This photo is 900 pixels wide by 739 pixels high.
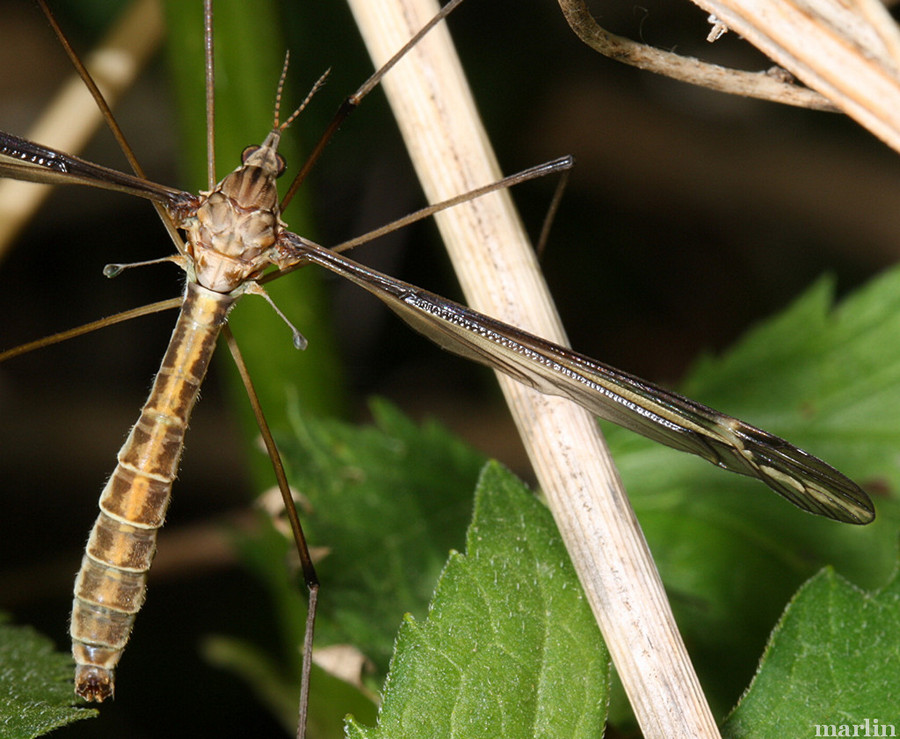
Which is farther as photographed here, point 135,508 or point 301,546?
point 301,546

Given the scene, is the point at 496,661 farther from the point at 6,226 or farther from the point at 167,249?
the point at 167,249

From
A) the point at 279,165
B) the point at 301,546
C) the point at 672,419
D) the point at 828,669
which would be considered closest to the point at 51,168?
the point at 279,165

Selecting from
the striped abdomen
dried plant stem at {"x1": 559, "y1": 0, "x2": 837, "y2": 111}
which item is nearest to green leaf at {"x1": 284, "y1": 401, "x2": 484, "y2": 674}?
the striped abdomen

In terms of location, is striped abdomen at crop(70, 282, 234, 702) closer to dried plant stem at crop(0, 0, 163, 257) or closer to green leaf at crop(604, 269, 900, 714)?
dried plant stem at crop(0, 0, 163, 257)

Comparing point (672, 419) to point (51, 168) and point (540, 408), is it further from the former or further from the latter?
point (51, 168)

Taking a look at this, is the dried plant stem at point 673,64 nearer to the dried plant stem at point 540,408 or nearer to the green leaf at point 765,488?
the dried plant stem at point 540,408

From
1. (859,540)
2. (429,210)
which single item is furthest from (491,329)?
(859,540)

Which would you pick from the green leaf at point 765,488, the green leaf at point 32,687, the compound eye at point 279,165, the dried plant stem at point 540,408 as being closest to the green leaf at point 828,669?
the dried plant stem at point 540,408
